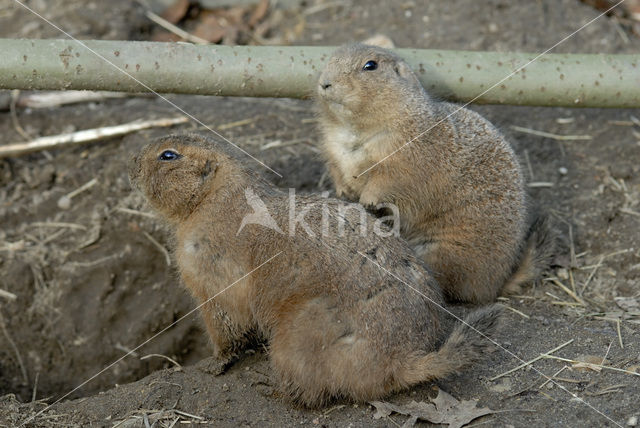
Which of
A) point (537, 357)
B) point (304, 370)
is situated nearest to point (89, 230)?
point (304, 370)

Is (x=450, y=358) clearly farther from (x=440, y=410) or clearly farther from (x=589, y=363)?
(x=589, y=363)

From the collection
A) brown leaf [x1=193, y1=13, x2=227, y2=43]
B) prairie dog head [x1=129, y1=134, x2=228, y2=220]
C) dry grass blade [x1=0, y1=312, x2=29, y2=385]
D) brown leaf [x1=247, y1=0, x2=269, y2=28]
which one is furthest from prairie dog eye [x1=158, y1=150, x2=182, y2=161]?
brown leaf [x1=247, y1=0, x2=269, y2=28]

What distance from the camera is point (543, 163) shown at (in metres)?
6.90

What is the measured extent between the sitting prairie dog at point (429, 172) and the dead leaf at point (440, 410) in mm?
1312

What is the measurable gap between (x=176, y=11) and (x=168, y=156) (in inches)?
190

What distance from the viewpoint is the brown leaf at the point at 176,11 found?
29.3ft

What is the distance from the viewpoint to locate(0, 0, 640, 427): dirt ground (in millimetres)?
4355

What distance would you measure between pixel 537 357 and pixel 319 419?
1.49 m

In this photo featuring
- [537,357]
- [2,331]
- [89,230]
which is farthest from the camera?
[89,230]

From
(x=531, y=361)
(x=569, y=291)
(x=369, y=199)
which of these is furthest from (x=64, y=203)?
(x=569, y=291)

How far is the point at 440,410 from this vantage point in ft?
13.2

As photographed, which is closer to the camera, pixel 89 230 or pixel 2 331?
pixel 2 331

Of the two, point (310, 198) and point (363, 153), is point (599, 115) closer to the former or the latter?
point (363, 153)

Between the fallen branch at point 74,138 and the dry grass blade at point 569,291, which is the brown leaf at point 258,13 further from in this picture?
the dry grass blade at point 569,291
